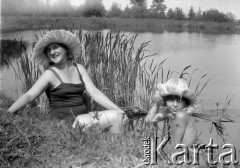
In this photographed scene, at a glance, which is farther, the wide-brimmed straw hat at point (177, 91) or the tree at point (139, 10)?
the tree at point (139, 10)

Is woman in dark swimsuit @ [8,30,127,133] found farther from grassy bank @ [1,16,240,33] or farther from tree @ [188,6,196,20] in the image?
tree @ [188,6,196,20]

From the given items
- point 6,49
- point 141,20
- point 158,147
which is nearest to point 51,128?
point 158,147

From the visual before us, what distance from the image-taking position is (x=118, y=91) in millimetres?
4035

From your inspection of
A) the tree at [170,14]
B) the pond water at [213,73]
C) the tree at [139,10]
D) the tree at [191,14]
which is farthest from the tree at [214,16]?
the pond water at [213,73]

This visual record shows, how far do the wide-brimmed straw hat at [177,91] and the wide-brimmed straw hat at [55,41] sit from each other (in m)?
0.86

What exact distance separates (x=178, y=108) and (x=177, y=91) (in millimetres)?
148

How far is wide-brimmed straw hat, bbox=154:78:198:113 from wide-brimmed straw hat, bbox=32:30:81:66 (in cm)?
86

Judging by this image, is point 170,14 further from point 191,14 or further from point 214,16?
point 214,16

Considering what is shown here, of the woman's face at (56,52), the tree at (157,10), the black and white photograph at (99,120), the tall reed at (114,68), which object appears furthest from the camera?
the tree at (157,10)

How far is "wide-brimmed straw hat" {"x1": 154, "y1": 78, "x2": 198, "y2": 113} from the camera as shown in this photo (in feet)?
8.20

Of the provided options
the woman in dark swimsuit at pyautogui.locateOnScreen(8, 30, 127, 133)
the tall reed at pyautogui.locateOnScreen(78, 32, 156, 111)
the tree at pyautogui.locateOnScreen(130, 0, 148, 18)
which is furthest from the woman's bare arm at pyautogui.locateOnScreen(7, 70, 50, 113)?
the tree at pyautogui.locateOnScreen(130, 0, 148, 18)

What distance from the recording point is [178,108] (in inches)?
101

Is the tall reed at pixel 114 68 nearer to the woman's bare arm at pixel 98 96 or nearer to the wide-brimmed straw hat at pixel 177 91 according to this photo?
the woman's bare arm at pixel 98 96

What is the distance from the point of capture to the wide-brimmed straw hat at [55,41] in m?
2.88
